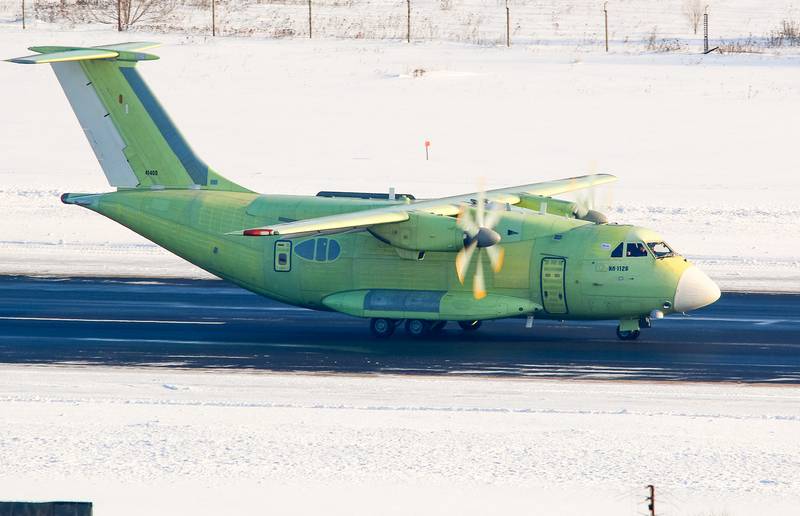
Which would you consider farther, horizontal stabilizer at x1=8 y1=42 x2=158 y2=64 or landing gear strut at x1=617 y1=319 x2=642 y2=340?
horizontal stabilizer at x1=8 y1=42 x2=158 y2=64

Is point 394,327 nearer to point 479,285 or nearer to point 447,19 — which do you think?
point 479,285

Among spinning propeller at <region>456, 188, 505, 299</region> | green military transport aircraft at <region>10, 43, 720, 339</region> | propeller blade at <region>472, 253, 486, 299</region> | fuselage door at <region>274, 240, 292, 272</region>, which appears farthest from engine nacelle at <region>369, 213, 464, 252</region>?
fuselage door at <region>274, 240, 292, 272</region>

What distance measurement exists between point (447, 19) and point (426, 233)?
4556 centimetres

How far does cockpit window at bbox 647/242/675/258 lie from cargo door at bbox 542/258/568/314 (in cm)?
171

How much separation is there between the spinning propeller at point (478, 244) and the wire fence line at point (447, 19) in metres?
38.3

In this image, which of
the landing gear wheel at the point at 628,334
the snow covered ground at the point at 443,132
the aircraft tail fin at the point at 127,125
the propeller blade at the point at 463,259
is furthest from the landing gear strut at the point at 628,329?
the aircraft tail fin at the point at 127,125

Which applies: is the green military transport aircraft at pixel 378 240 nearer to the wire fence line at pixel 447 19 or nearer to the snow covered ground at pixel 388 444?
the snow covered ground at pixel 388 444

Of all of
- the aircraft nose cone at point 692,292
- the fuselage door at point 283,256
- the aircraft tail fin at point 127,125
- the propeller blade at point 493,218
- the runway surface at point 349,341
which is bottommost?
the runway surface at point 349,341

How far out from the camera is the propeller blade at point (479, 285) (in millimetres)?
26922

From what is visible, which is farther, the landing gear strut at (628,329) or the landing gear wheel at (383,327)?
the landing gear wheel at (383,327)

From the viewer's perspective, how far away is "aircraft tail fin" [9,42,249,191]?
96.8 feet

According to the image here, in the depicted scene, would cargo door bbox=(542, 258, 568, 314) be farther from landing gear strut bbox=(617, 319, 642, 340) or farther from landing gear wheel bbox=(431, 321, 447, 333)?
landing gear wheel bbox=(431, 321, 447, 333)

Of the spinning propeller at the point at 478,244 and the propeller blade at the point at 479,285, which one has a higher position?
the spinning propeller at the point at 478,244

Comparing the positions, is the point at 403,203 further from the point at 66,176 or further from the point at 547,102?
the point at 547,102
